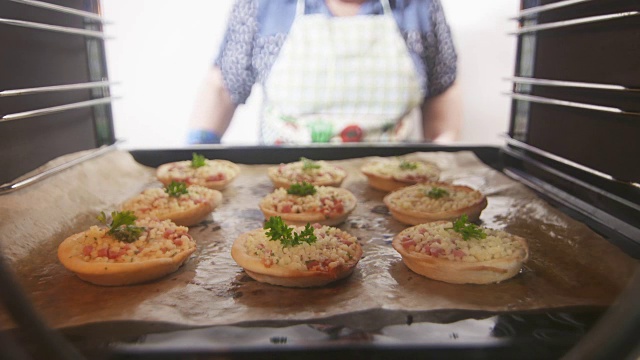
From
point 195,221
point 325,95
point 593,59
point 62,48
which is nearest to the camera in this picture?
point 593,59

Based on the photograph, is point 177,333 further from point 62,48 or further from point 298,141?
point 298,141

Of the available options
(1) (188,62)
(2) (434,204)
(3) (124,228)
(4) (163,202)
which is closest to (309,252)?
(3) (124,228)

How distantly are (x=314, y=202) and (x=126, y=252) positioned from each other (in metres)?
1.27

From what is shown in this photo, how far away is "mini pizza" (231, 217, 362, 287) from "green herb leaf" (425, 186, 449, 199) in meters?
0.93

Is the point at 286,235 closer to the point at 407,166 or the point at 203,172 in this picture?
the point at 203,172

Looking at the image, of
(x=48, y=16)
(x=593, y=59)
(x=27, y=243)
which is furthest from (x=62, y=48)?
(x=593, y=59)

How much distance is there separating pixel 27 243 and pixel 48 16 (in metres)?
1.57

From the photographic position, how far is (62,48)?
3.58 m

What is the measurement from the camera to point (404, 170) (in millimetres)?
4117

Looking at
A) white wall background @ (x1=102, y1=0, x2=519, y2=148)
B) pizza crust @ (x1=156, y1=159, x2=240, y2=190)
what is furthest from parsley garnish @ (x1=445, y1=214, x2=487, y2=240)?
white wall background @ (x1=102, y1=0, x2=519, y2=148)

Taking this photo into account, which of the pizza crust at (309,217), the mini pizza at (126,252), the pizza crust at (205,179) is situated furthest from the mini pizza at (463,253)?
the pizza crust at (205,179)

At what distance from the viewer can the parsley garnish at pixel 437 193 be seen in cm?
346

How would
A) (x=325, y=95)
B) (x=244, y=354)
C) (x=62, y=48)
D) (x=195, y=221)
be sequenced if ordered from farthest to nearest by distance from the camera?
1. (x=325, y=95)
2. (x=62, y=48)
3. (x=195, y=221)
4. (x=244, y=354)

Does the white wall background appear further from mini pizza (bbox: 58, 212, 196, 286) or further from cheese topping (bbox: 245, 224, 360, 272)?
cheese topping (bbox: 245, 224, 360, 272)
